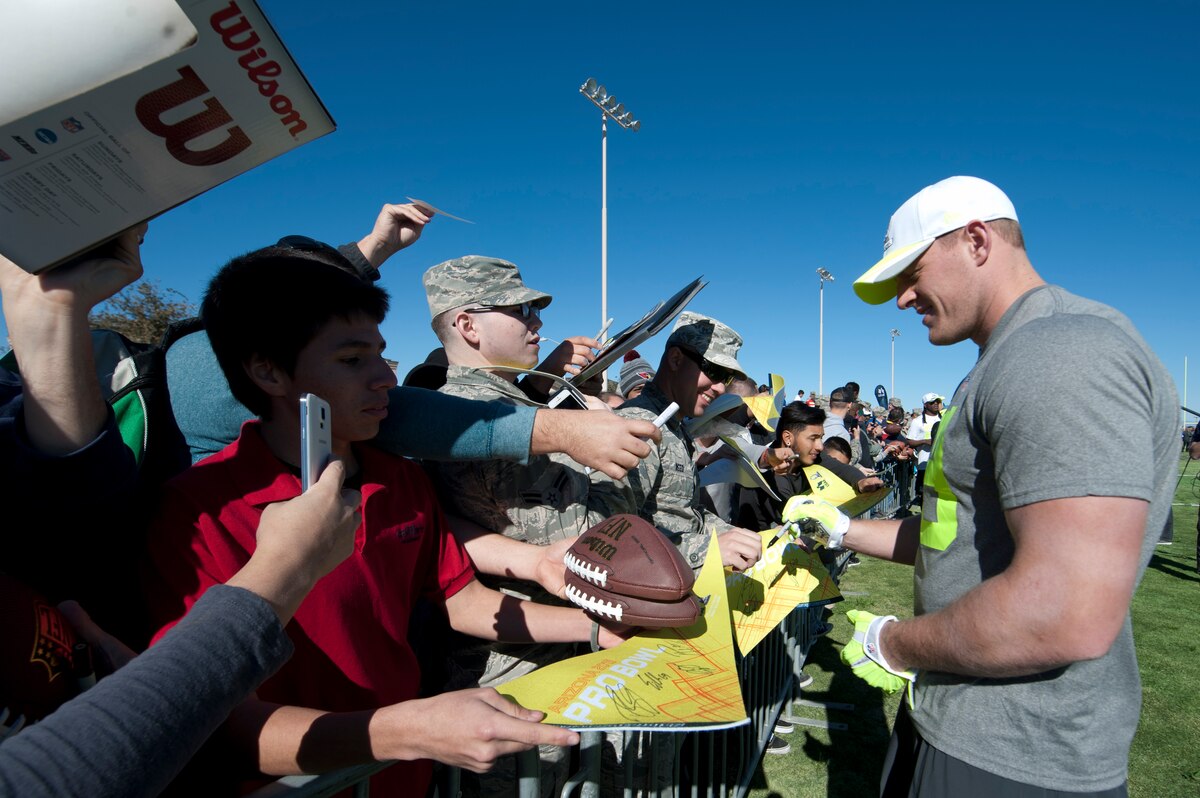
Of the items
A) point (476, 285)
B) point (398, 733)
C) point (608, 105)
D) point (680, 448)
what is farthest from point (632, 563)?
point (608, 105)

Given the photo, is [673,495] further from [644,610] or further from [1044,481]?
[1044,481]

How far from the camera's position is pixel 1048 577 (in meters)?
1.32

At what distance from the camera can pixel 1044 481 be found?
1.33 metres

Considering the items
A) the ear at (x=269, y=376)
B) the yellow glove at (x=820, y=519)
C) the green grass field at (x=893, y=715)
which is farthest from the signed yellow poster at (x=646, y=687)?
the green grass field at (x=893, y=715)

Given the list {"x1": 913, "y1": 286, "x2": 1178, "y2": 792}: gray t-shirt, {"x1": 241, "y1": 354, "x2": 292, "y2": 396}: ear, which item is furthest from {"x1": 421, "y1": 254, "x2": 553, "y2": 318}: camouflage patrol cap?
{"x1": 913, "y1": 286, "x2": 1178, "y2": 792}: gray t-shirt

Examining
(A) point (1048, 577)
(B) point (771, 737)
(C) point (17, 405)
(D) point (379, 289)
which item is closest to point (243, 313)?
(D) point (379, 289)

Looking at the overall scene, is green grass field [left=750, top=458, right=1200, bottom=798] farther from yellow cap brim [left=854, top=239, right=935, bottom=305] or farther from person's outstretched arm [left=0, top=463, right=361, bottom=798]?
person's outstretched arm [left=0, top=463, right=361, bottom=798]

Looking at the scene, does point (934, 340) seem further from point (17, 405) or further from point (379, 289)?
point (17, 405)

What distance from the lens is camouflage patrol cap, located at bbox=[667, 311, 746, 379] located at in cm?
351

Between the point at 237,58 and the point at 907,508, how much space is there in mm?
14942

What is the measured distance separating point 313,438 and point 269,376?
63 cm

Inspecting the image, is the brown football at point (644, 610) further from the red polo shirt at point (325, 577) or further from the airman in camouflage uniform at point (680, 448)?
the airman in camouflage uniform at point (680, 448)

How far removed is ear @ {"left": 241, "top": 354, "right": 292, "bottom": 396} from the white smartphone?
0.53 meters

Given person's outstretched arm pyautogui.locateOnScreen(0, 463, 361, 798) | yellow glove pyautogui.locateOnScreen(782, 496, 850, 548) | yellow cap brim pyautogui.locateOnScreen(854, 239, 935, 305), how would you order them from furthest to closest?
1. yellow glove pyautogui.locateOnScreen(782, 496, 850, 548)
2. yellow cap brim pyautogui.locateOnScreen(854, 239, 935, 305)
3. person's outstretched arm pyautogui.locateOnScreen(0, 463, 361, 798)
